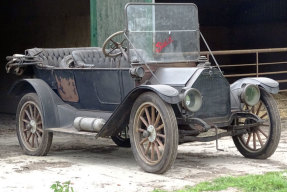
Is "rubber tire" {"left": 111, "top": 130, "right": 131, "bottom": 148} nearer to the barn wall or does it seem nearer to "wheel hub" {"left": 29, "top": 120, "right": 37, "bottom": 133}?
"wheel hub" {"left": 29, "top": 120, "right": 37, "bottom": 133}

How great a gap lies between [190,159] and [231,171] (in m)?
0.96

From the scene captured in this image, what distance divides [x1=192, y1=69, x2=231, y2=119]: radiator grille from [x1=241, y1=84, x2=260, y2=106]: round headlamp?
19 cm

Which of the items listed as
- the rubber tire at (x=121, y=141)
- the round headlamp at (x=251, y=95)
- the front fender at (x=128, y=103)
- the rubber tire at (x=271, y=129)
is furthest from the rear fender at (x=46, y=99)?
the rubber tire at (x=271, y=129)

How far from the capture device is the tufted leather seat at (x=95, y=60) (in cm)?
802

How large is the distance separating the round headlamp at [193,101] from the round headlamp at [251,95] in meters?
0.71

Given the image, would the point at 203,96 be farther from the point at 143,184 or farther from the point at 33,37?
the point at 33,37

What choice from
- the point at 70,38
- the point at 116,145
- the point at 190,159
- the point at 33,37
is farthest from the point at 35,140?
the point at 33,37

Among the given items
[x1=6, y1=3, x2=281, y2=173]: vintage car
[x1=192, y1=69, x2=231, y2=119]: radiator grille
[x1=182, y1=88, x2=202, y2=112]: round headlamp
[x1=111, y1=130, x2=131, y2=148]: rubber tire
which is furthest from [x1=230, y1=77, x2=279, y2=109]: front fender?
[x1=111, y1=130, x2=131, y2=148]: rubber tire

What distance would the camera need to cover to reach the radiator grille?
701 cm

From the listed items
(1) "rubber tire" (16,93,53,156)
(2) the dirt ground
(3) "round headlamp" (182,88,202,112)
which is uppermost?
(3) "round headlamp" (182,88,202,112)

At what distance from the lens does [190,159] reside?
25.3ft

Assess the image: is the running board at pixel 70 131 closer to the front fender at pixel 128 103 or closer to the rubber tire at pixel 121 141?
the front fender at pixel 128 103

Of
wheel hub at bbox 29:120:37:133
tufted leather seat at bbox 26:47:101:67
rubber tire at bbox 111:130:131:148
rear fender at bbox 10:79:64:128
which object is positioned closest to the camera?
rear fender at bbox 10:79:64:128

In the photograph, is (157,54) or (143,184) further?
(157,54)
